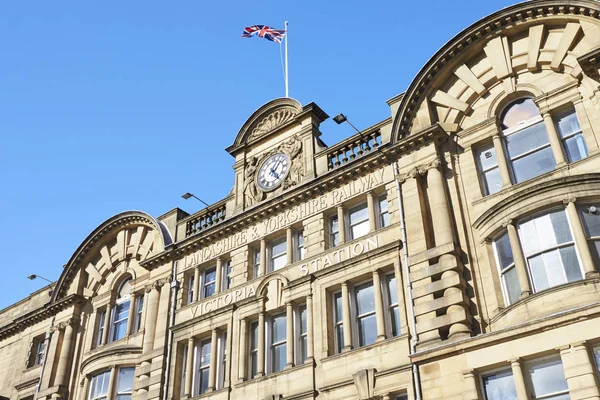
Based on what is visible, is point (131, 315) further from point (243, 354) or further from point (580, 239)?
point (580, 239)

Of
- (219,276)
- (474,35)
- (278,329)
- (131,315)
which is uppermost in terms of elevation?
(474,35)

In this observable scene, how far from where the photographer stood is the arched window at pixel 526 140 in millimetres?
20766

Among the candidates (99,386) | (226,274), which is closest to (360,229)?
(226,274)

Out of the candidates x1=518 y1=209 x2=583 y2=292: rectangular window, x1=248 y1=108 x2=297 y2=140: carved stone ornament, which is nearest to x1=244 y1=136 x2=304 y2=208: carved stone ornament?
x1=248 y1=108 x2=297 y2=140: carved stone ornament

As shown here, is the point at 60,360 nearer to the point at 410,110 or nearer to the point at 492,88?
the point at 410,110

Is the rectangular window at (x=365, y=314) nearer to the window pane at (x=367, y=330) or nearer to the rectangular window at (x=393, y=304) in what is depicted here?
the window pane at (x=367, y=330)

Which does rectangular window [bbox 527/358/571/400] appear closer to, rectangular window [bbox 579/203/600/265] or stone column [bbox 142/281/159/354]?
rectangular window [bbox 579/203/600/265]

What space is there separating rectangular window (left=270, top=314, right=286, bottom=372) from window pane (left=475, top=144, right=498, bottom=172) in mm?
9019

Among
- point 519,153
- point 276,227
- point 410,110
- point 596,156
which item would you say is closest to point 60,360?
point 276,227

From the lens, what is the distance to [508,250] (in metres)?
19.7

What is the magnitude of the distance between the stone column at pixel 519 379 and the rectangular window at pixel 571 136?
669cm

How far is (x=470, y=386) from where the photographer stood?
58.3ft

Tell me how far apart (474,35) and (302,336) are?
12353 millimetres

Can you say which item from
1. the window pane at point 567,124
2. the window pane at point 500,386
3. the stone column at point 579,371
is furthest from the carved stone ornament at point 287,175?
the stone column at point 579,371
